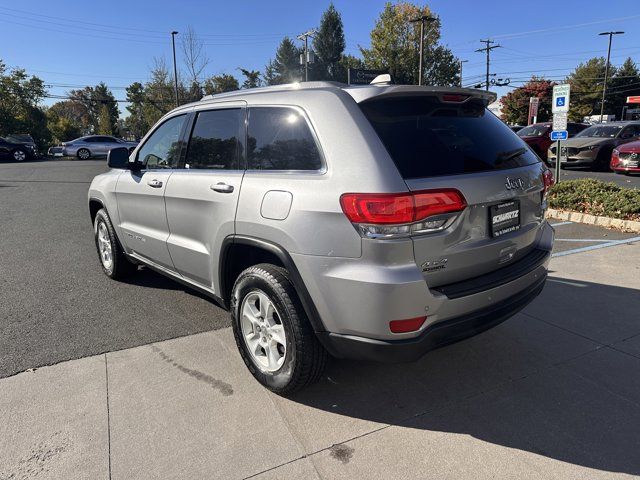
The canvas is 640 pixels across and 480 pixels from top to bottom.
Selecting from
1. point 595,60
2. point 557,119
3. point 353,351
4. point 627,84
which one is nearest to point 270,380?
point 353,351

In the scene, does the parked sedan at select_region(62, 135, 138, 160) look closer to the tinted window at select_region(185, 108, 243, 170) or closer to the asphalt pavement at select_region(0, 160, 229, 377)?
the asphalt pavement at select_region(0, 160, 229, 377)

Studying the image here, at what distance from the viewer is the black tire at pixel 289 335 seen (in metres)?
2.60

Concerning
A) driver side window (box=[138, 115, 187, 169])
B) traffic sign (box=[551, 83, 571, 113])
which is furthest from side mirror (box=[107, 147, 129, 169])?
traffic sign (box=[551, 83, 571, 113])

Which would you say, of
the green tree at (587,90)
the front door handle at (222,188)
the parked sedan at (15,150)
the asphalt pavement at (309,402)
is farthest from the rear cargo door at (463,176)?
the green tree at (587,90)

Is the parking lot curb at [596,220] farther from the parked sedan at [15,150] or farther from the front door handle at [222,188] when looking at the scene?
the parked sedan at [15,150]

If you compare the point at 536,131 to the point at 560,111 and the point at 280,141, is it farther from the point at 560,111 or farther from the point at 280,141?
the point at 280,141

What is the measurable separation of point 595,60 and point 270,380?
74.1m

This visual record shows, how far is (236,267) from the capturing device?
3.22 meters

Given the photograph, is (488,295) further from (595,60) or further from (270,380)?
(595,60)

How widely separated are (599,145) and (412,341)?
15.6 meters

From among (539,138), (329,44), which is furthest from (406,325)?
(329,44)

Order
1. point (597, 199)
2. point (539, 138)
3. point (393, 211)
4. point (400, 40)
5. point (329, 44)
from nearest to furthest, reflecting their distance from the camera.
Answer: point (393, 211) < point (597, 199) < point (539, 138) < point (400, 40) < point (329, 44)

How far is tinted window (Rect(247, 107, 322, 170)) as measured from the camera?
2.65 metres

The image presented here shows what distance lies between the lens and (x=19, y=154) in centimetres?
2889
